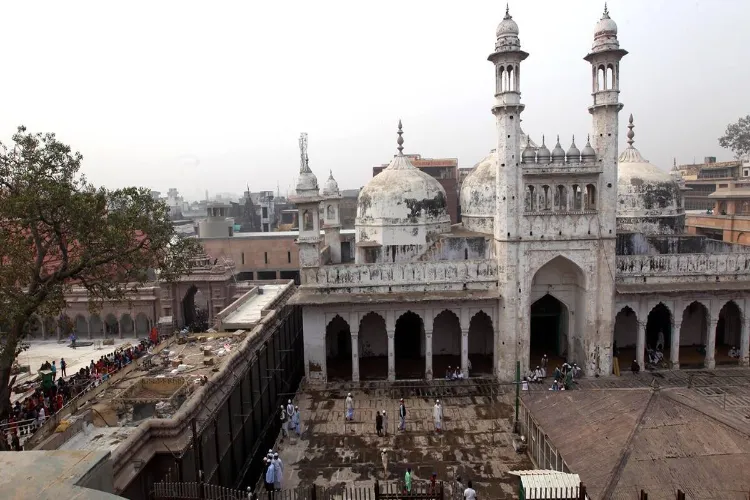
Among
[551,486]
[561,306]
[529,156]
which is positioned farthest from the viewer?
[561,306]

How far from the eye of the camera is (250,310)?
79.5 feet

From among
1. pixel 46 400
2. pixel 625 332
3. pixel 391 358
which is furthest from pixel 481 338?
pixel 46 400

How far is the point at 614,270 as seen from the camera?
20219 millimetres

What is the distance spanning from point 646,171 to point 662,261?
35.7 ft

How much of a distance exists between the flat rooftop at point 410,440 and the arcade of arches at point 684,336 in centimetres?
703

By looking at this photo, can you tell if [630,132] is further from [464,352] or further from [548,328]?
[464,352]

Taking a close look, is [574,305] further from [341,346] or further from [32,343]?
[32,343]

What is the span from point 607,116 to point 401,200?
8821 millimetres

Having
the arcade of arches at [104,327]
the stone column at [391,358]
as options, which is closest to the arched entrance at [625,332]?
the stone column at [391,358]

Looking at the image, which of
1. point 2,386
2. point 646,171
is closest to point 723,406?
point 2,386

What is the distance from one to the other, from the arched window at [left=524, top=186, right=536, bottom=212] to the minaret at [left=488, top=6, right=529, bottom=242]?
23.8 inches

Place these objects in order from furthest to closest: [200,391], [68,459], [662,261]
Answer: [662,261]
[200,391]
[68,459]

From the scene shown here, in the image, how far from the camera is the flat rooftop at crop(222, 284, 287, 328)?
21.4 m

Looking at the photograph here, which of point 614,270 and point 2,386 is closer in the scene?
point 2,386
